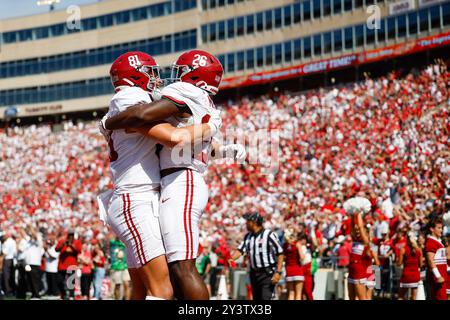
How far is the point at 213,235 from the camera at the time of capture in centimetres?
2159

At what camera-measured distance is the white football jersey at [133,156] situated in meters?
5.15

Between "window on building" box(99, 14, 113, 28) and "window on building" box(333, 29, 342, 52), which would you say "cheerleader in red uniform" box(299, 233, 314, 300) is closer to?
"window on building" box(333, 29, 342, 52)

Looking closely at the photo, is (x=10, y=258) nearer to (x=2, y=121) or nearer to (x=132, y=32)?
(x=132, y=32)

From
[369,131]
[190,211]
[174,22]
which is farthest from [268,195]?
[174,22]

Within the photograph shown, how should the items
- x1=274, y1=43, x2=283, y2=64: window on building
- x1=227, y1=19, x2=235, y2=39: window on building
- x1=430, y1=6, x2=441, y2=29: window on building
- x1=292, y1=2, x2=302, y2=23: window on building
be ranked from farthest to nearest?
x1=227, y1=19, x2=235, y2=39: window on building → x1=274, y1=43, x2=283, y2=64: window on building → x1=292, y1=2, x2=302, y2=23: window on building → x1=430, y1=6, x2=441, y2=29: window on building

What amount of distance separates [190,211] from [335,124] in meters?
26.7

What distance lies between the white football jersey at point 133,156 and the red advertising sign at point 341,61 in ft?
114

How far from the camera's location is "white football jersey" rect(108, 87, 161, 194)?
5148mm

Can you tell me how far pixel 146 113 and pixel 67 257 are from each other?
12.4 meters

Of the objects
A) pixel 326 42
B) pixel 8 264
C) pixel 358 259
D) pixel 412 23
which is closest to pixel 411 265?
pixel 358 259

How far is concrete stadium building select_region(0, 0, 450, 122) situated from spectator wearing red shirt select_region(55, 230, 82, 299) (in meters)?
25.9

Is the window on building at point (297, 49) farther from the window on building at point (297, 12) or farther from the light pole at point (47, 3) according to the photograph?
the light pole at point (47, 3)

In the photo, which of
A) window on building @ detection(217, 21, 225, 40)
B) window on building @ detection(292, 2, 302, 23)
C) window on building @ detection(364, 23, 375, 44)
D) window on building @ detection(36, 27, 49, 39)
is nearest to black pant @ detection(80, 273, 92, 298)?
window on building @ detection(364, 23, 375, 44)

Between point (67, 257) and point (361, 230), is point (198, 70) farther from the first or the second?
point (67, 257)
